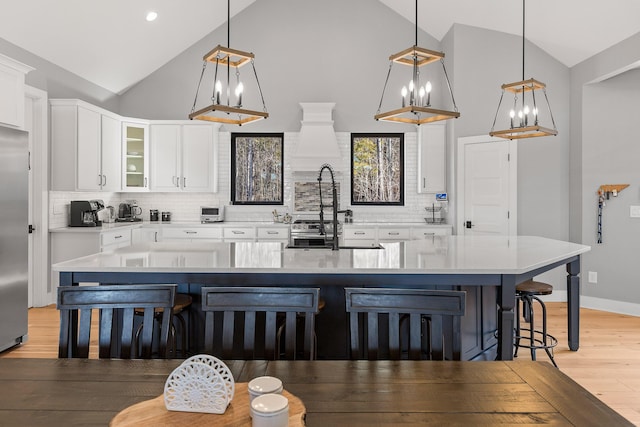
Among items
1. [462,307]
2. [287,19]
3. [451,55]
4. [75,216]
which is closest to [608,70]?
[451,55]

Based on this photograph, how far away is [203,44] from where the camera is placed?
713cm

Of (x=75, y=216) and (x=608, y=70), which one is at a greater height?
(x=608, y=70)

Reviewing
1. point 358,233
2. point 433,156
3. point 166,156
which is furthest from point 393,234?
point 166,156

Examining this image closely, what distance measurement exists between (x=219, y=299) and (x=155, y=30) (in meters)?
5.35

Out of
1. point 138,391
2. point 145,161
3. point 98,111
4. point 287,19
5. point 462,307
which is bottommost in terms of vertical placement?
point 138,391

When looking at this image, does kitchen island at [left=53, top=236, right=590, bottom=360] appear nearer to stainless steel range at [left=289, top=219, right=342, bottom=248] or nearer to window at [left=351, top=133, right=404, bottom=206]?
stainless steel range at [left=289, top=219, right=342, bottom=248]

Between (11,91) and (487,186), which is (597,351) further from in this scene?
(11,91)

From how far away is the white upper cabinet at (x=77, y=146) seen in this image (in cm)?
544

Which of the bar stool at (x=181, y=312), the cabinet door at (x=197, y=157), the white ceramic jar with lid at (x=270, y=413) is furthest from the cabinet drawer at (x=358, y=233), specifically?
the white ceramic jar with lid at (x=270, y=413)

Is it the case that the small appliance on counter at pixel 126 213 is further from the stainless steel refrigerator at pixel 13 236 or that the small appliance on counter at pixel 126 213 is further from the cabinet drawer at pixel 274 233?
the stainless steel refrigerator at pixel 13 236

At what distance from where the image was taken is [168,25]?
6.21 meters

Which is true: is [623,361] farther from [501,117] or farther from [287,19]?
[287,19]

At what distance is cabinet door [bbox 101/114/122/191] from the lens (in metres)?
6.01

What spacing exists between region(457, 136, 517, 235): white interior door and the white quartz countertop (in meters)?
1.93
